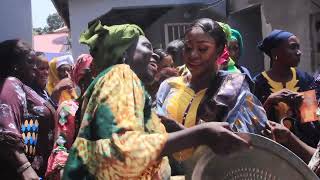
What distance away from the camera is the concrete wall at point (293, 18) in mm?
8570

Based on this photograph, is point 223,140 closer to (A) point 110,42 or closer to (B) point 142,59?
(B) point 142,59

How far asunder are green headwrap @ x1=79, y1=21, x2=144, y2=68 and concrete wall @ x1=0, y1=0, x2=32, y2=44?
2.47 meters

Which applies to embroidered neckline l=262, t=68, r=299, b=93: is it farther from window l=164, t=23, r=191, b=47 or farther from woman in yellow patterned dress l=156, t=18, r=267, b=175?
window l=164, t=23, r=191, b=47

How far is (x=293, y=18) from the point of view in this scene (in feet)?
29.6

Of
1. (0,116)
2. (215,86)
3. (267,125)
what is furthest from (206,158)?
(0,116)

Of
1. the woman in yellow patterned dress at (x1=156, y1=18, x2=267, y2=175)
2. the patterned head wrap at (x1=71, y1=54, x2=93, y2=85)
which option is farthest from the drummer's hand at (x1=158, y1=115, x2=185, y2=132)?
the patterned head wrap at (x1=71, y1=54, x2=93, y2=85)

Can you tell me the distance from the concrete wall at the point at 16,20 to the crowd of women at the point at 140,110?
0.39 m

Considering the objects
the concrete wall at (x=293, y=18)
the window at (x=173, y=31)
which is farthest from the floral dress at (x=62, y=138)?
the window at (x=173, y=31)

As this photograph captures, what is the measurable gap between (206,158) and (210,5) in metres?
9.74

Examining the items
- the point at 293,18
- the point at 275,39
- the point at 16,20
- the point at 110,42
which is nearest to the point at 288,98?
the point at 275,39

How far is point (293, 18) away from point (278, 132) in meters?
7.18

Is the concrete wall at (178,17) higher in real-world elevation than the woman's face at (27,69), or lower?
lower

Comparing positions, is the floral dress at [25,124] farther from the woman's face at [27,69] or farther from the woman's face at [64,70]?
the woman's face at [64,70]

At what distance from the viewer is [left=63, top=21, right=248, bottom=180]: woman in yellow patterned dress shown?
1733mm
